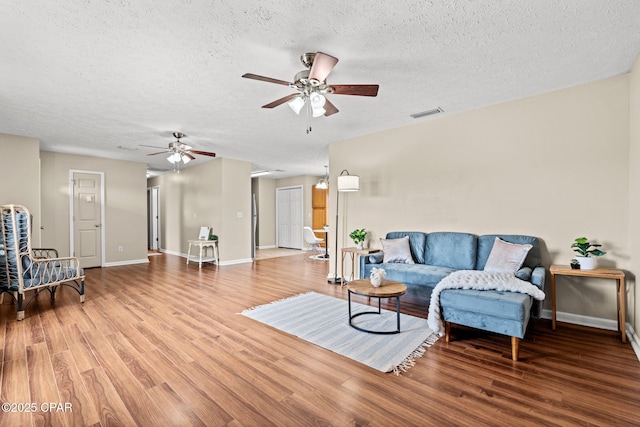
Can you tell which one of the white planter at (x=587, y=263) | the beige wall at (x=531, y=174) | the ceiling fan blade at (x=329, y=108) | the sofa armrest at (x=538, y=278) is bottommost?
the sofa armrest at (x=538, y=278)

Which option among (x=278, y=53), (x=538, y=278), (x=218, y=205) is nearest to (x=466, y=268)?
(x=538, y=278)

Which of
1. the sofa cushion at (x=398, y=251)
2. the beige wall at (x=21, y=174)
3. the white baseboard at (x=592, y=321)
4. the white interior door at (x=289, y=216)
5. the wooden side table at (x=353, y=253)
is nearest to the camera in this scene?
the white baseboard at (x=592, y=321)

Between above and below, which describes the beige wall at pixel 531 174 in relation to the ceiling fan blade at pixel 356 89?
below

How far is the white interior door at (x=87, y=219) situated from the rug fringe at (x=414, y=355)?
706cm

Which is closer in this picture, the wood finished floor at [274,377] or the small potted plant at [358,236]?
the wood finished floor at [274,377]

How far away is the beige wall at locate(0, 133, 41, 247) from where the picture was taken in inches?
184

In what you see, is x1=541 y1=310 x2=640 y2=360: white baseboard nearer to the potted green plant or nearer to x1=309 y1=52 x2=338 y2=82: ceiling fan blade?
the potted green plant

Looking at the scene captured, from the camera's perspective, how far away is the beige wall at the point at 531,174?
2976 millimetres

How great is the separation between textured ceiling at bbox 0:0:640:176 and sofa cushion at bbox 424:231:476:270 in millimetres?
1628

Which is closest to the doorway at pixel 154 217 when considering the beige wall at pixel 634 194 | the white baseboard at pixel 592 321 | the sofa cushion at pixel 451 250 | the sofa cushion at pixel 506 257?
the sofa cushion at pixel 451 250

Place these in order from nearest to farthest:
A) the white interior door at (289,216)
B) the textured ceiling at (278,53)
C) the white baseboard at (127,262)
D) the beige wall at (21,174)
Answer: the textured ceiling at (278,53), the beige wall at (21,174), the white baseboard at (127,262), the white interior door at (289,216)

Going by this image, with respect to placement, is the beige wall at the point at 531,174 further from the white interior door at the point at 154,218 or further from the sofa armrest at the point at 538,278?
the white interior door at the point at 154,218

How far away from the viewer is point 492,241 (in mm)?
3551

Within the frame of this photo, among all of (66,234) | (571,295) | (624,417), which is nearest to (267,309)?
(624,417)
